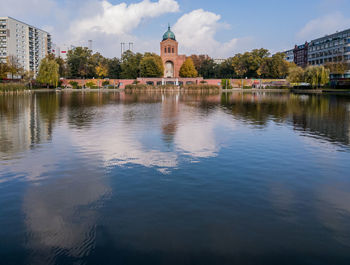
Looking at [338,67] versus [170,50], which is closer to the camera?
[338,67]

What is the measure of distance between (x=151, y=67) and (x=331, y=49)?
6945cm

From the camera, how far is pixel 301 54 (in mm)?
161500

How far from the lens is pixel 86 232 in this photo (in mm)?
7039

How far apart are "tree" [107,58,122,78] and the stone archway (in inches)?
789

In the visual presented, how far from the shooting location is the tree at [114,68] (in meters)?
138

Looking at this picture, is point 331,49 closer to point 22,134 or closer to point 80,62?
point 80,62

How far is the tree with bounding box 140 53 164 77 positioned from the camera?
409 ft

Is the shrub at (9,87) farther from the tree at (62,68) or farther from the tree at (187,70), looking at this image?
the tree at (187,70)

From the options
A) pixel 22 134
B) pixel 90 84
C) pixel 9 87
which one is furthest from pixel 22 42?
pixel 22 134

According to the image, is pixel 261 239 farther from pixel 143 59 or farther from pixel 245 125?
pixel 143 59

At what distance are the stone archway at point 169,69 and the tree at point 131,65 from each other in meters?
11.9

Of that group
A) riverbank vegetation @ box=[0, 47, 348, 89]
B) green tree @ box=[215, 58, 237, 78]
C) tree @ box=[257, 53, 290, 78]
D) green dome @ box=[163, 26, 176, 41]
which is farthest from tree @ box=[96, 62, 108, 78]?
tree @ box=[257, 53, 290, 78]

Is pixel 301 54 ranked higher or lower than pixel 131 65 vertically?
higher

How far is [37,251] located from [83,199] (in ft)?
8.82
